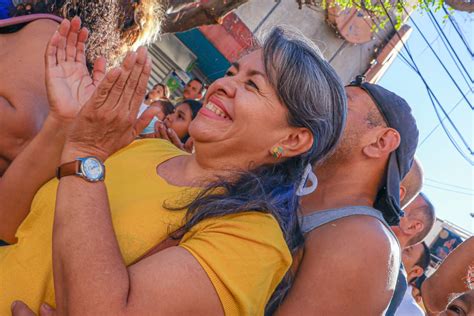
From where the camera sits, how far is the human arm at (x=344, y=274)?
7.14 feet

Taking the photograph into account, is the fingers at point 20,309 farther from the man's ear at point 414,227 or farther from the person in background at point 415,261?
the person in background at point 415,261

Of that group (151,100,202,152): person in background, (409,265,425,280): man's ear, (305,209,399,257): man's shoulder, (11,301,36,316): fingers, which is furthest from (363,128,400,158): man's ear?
(409,265,425,280): man's ear

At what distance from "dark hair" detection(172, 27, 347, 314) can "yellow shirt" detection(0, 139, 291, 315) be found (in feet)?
0.34

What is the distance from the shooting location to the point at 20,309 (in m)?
1.80

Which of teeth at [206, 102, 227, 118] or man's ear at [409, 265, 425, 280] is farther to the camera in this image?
man's ear at [409, 265, 425, 280]

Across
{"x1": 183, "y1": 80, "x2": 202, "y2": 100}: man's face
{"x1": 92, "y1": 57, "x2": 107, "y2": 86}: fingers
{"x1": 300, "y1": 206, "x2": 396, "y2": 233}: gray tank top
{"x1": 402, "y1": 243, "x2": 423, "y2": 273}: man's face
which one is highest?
{"x1": 92, "y1": 57, "x2": 107, "y2": 86}: fingers

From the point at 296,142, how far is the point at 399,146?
111cm

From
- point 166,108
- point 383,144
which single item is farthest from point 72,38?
point 166,108

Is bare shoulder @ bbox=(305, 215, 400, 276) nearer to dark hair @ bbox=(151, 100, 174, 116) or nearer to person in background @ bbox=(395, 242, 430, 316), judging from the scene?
dark hair @ bbox=(151, 100, 174, 116)

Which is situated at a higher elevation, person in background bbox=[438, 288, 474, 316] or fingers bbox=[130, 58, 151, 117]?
fingers bbox=[130, 58, 151, 117]

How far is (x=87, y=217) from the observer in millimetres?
1677

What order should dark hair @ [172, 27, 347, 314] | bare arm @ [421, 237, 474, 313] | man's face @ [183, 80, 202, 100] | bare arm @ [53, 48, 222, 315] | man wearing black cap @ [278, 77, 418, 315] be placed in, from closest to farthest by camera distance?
bare arm @ [53, 48, 222, 315] → dark hair @ [172, 27, 347, 314] → man wearing black cap @ [278, 77, 418, 315] → bare arm @ [421, 237, 474, 313] → man's face @ [183, 80, 202, 100]

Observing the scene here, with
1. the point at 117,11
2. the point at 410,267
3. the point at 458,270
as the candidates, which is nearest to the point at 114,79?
the point at 117,11

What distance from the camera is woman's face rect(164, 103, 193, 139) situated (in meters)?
5.92
